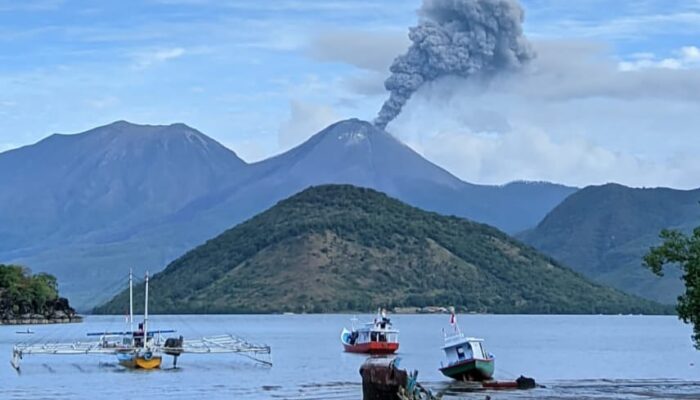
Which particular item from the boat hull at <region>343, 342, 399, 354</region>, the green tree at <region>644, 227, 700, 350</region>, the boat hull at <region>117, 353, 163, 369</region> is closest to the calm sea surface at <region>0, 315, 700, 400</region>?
the boat hull at <region>117, 353, 163, 369</region>

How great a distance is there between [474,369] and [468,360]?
0.55 m

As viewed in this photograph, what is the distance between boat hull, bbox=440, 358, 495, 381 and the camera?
253 ft

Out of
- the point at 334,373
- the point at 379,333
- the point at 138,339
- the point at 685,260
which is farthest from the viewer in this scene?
the point at 379,333

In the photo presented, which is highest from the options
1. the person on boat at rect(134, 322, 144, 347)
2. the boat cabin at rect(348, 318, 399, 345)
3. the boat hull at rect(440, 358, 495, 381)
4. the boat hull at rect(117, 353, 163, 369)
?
the boat cabin at rect(348, 318, 399, 345)

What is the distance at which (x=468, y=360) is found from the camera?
77.3m

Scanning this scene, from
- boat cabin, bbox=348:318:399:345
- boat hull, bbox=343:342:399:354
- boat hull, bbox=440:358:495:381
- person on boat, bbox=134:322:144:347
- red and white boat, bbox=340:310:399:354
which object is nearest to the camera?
boat hull, bbox=440:358:495:381

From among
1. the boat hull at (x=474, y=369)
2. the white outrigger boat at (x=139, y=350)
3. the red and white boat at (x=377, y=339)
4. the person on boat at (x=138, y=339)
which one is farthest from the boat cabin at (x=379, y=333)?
the boat hull at (x=474, y=369)

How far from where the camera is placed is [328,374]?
90.6 metres

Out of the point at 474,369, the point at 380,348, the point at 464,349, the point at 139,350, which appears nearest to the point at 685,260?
the point at 474,369

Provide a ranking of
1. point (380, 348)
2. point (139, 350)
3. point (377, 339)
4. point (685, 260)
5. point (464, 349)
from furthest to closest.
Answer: point (377, 339) < point (380, 348) < point (139, 350) < point (464, 349) < point (685, 260)

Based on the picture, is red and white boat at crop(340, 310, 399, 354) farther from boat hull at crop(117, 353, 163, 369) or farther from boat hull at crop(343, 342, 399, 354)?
boat hull at crop(117, 353, 163, 369)

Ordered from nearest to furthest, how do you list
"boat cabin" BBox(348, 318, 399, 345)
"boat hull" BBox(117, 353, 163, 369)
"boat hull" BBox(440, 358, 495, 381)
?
"boat hull" BBox(440, 358, 495, 381), "boat hull" BBox(117, 353, 163, 369), "boat cabin" BBox(348, 318, 399, 345)

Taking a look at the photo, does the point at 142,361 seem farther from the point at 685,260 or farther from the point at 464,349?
the point at 685,260

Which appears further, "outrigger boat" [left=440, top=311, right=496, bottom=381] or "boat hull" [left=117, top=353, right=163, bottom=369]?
"boat hull" [left=117, top=353, right=163, bottom=369]
